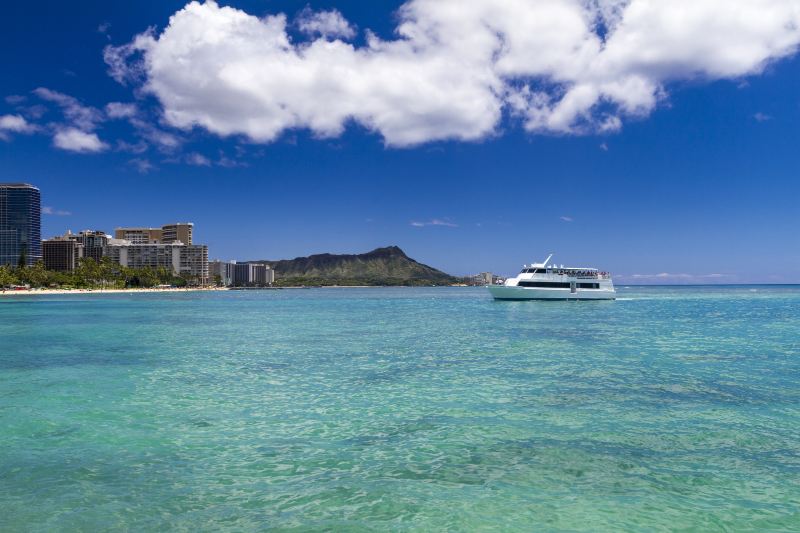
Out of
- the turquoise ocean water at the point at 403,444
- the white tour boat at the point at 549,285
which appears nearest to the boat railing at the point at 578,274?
the white tour boat at the point at 549,285

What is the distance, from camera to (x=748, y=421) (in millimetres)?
17547

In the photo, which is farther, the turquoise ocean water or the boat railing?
the boat railing

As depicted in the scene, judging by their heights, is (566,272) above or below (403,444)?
above

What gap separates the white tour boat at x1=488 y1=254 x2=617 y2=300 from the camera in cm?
10194

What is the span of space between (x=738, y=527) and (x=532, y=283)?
9370 cm

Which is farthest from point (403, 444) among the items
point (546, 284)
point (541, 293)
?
point (546, 284)

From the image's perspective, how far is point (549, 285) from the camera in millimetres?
102562

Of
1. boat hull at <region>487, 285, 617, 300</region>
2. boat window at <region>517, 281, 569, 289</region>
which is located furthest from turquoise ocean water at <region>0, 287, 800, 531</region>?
boat window at <region>517, 281, 569, 289</region>

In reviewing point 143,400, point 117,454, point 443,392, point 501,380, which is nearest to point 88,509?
point 117,454

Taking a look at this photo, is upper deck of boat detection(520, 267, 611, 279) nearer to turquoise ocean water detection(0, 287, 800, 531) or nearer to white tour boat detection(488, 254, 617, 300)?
white tour boat detection(488, 254, 617, 300)

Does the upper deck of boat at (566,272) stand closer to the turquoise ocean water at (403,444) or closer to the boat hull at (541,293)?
the boat hull at (541,293)

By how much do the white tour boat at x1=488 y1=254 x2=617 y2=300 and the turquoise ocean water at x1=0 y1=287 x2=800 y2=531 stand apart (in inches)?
2727

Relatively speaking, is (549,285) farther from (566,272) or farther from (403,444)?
(403,444)

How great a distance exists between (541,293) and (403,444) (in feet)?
295
